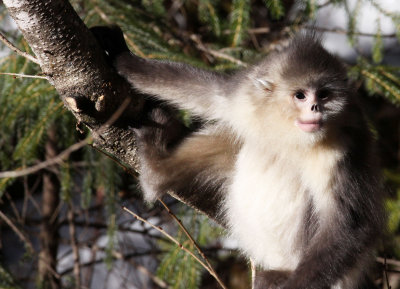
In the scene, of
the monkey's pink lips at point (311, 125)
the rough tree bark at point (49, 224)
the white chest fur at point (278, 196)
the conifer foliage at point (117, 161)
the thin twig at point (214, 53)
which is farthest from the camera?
the rough tree bark at point (49, 224)

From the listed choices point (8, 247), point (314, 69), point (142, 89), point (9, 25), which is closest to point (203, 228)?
point (142, 89)

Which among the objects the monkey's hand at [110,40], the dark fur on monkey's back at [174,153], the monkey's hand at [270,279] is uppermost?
the monkey's hand at [110,40]

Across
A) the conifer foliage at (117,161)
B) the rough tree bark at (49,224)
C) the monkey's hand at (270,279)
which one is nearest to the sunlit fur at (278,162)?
the monkey's hand at (270,279)

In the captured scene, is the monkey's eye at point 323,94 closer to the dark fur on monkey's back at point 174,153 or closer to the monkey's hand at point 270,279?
the dark fur on monkey's back at point 174,153

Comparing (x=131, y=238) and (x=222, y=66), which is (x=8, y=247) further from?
(x=222, y=66)

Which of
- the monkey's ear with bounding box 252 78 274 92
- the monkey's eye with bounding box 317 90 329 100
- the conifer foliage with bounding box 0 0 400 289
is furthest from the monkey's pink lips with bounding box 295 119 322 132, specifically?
the conifer foliage with bounding box 0 0 400 289

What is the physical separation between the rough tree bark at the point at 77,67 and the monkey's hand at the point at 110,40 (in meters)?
0.15

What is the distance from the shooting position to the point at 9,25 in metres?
3.08

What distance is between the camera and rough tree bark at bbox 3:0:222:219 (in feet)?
5.07

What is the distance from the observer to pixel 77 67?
166cm

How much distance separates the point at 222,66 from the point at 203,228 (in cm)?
86

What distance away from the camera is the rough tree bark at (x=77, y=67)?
5.07ft

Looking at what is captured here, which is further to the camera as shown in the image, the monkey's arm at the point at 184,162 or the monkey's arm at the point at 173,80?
the monkey's arm at the point at 184,162

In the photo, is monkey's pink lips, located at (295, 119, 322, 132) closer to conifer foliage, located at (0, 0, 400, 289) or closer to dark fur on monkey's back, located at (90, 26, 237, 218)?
dark fur on monkey's back, located at (90, 26, 237, 218)
